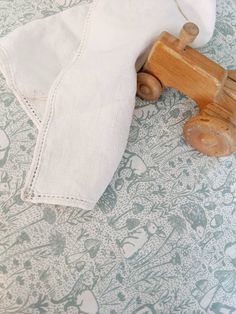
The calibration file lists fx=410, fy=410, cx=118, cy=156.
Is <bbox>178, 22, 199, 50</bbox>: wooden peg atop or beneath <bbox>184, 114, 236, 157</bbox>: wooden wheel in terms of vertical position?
atop

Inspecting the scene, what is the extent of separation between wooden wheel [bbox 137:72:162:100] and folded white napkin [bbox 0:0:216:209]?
0.02 meters

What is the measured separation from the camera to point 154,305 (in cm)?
45

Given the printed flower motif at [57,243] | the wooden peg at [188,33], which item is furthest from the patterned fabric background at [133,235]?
the wooden peg at [188,33]

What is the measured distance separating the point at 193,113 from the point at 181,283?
228 mm

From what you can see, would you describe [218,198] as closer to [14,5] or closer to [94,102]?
[94,102]

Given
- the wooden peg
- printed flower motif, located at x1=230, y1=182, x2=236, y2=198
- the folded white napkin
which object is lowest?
printed flower motif, located at x1=230, y1=182, x2=236, y2=198

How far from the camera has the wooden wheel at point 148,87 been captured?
0.52 meters

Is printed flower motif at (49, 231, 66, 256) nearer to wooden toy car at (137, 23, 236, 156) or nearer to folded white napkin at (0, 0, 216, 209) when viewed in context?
folded white napkin at (0, 0, 216, 209)

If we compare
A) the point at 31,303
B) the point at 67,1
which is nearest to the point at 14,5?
the point at 67,1

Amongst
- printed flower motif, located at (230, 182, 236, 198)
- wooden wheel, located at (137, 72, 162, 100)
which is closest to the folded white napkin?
wooden wheel, located at (137, 72, 162, 100)

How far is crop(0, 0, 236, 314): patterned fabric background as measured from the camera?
437mm

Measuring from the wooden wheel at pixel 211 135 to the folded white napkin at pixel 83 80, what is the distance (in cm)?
8

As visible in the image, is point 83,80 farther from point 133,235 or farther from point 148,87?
point 133,235

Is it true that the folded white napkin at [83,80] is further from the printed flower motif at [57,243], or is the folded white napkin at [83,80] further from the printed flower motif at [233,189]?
the printed flower motif at [233,189]
